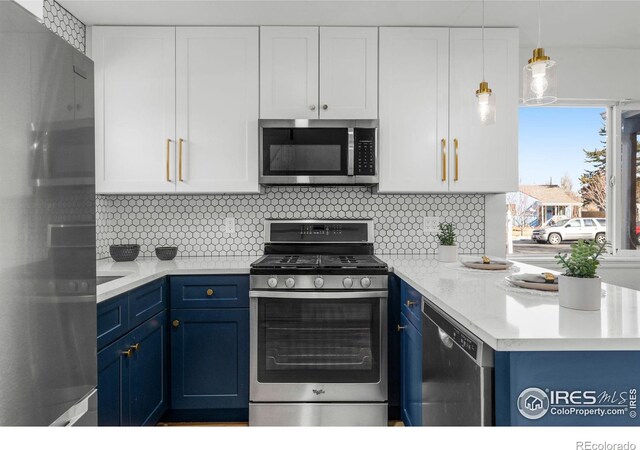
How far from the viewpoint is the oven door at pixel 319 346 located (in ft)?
7.78

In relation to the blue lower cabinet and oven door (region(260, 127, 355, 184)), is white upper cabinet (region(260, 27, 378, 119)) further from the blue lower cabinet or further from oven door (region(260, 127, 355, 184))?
the blue lower cabinet

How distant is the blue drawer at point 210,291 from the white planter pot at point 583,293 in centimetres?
166

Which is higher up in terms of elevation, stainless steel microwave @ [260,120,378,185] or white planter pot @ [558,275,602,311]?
stainless steel microwave @ [260,120,378,185]

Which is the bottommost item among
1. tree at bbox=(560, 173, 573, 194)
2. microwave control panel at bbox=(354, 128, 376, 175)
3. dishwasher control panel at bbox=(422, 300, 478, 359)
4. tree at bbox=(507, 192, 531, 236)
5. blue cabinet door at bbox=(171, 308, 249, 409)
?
blue cabinet door at bbox=(171, 308, 249, 409)

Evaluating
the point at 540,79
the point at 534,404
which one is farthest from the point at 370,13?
the point at 534,404

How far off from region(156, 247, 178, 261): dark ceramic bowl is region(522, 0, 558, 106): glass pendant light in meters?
2.23

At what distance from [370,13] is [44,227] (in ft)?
7.61

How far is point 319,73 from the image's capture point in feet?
8.93

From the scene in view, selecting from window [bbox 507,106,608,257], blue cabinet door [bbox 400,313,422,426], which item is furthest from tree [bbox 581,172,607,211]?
blue cabinet door [bbox 400,313,422,426]

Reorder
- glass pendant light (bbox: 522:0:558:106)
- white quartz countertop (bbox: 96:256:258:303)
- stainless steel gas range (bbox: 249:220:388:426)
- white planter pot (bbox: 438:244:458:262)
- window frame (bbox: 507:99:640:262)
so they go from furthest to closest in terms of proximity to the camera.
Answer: window frame (bbox: 507:99:640:262) → white planter pot (bbox: 438:244:458:262) → stainless steel gas range (bbox: 249:220:388:426) → white quartz countertop (bbox: 96:256:258:303) → glass pendant light (bbox: 522:0:558:106)

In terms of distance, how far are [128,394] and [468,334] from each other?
1557 mm

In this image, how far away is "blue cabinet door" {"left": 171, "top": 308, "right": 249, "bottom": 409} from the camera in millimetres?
2430

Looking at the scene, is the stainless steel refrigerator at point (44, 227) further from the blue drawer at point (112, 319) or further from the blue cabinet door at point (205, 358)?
the blue cabinet door at point (205, 358)

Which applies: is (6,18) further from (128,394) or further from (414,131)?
(414,131)
